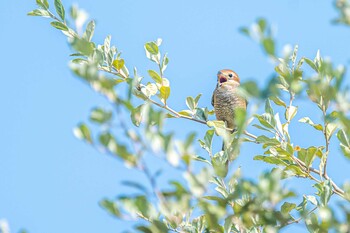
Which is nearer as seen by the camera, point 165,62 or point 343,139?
point 343,139

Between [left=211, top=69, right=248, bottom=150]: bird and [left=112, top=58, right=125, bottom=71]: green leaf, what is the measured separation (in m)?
2.18

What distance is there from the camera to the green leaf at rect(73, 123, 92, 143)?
208 centimetres

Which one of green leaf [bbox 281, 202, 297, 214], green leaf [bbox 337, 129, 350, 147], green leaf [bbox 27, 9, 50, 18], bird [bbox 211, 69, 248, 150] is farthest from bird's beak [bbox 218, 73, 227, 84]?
green leaf [bbox 337, 129, 350, 147]

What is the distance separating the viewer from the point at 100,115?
200 centimetres

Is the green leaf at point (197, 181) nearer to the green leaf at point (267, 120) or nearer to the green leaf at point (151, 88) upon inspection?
the green leaf at point (267, 120)

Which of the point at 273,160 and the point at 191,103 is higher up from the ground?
the point at 191,103

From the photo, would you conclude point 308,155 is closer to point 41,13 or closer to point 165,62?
point 165,62

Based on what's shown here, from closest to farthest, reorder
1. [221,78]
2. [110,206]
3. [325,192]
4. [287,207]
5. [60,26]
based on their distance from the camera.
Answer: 1. [110,206]
2. [325,192]
3. [287,207]
4. [60,26]
5. [221,78]

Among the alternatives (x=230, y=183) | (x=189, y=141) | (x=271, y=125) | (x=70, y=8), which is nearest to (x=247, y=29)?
(x=189, y=141)

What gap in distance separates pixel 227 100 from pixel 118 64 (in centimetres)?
259

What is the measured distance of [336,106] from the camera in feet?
7.29

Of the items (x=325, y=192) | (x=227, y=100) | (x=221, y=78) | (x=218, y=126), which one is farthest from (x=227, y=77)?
(x=325, y=192)

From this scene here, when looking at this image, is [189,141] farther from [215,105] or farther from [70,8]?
[215,105]

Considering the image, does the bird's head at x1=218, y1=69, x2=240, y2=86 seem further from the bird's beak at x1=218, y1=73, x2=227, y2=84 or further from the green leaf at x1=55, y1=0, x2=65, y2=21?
the green leaf at x1=55, y1=0, x2=65, y2=21
